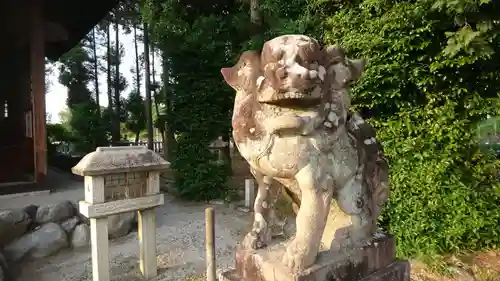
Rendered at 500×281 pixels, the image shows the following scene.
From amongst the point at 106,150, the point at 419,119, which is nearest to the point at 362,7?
the point at 419,119

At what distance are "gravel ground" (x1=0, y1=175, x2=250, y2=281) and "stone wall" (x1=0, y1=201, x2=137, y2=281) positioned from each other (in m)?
0.12

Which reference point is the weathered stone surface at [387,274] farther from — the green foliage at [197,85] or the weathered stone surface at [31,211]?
the green foliage at [197,85]

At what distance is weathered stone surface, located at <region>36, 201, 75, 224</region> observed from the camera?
4863 mm

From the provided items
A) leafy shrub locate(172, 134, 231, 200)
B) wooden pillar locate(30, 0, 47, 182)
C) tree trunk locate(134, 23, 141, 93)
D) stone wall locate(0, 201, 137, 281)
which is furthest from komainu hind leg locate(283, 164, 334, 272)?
tree trunk locate(134, 23, 141, 93)

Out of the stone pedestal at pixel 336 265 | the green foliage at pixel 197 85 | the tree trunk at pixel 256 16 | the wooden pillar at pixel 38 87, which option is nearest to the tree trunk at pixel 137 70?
the wooden pillar at pixel 38 87

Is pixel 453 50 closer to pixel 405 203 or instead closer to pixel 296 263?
pixel 405 203

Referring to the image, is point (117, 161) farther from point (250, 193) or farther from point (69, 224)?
point (250, 193)

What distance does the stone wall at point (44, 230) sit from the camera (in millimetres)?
4367

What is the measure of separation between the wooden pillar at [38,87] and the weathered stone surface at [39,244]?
7.34 ft

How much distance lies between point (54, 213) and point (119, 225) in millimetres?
896

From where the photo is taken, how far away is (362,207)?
198 centimetres

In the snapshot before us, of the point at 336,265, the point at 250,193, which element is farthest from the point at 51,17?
the point at 336,265

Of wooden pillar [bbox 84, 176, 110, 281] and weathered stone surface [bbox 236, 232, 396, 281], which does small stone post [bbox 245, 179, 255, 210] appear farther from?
weathered stone surface [bbox 236, 232, 396, 281]

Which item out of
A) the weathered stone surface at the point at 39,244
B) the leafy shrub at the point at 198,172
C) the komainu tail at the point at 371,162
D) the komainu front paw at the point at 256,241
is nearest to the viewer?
the komainu front paw at the point at 256,241
